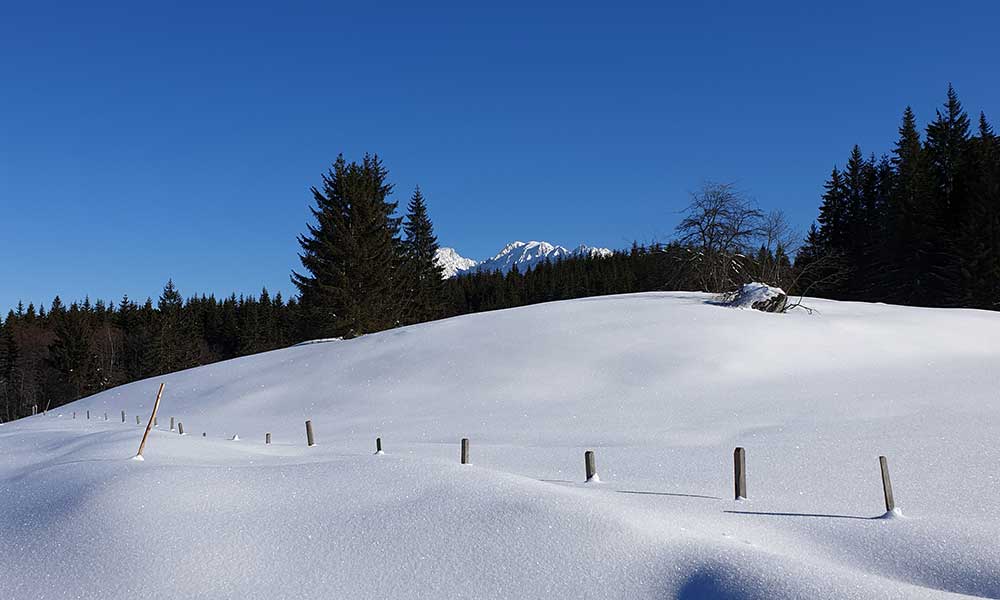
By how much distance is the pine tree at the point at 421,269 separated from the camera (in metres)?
54.1

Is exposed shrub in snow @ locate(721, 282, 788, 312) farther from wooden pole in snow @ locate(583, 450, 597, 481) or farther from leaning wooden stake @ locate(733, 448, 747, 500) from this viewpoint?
leaning wooden stake @ locate(733, 448, 747, 500)

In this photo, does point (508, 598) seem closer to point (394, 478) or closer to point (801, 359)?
point (394, 478)

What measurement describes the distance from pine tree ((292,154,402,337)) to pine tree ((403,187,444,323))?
6.64 metres

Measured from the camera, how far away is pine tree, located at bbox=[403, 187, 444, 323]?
54125 mm

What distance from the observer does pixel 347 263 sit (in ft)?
142

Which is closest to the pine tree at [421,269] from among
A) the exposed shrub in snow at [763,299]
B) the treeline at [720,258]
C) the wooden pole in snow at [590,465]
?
the treeline at [720,258]

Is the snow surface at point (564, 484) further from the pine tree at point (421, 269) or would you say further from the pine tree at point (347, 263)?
the pine tree at point (421, 269)

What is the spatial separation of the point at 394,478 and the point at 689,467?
6.18 meters

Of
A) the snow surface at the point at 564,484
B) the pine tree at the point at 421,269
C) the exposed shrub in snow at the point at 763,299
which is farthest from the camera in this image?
the pine tree at the point at 421,269

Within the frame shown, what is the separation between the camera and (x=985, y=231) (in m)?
41.5

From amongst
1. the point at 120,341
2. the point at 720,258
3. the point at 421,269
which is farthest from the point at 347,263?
the point at 120,341

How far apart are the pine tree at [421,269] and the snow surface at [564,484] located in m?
29.4

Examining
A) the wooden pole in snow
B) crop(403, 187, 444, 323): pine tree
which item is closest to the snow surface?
the wooden pole in snow

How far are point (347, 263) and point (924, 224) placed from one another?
4382cm
